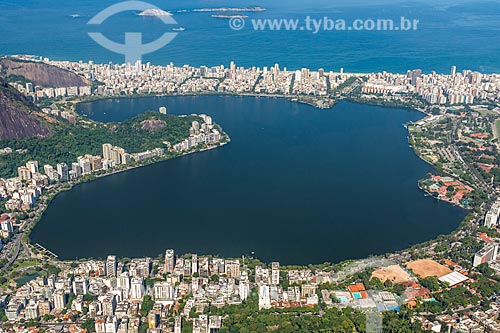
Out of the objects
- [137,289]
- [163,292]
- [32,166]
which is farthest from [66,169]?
[163,292]

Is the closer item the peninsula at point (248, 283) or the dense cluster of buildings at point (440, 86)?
the peninsula at point (248, 283)

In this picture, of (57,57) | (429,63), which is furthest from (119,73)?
(429,63)

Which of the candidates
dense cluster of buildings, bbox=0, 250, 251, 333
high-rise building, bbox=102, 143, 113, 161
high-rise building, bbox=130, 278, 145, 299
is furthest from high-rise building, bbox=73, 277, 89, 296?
high-rise building, bbox=102, 143, 113, 161

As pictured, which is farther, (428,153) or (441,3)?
(441,3)

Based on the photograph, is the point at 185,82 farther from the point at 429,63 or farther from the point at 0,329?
the point at 0,329

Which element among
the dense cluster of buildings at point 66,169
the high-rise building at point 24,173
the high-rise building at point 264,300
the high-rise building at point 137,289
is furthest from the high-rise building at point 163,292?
the high-rise building at point 24,173

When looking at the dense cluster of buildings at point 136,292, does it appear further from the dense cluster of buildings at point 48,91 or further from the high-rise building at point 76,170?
the dense cluster of buildings at point 48,91
